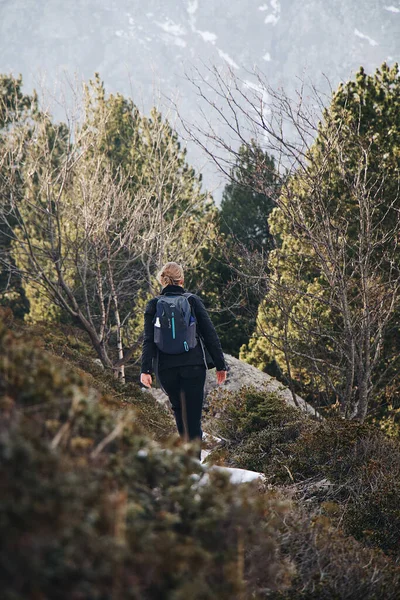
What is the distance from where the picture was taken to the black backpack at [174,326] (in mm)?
4383

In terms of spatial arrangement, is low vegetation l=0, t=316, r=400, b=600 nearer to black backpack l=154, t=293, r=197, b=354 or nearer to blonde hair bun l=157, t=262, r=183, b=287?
black backpack l=154, t=293, r=197, b=354

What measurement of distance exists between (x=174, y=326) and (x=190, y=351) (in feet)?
0.86

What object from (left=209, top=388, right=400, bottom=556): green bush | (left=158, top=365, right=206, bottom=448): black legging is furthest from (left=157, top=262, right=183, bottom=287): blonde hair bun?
(left=209, top=388, right=400, bottom=556): green bush

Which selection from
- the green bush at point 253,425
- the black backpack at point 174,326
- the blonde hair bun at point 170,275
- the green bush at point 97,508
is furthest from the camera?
the green bush at point 253,425

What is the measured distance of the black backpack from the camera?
4.38 m

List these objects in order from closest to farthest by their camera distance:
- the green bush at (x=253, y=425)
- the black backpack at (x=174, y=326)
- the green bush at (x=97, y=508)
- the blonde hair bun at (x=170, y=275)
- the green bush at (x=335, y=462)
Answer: the green bush at (x=97, y=508), the green bush at (x=335, y=462), the black backpack at (x=174, y=326), the blonde hair bun at (x=170, y=275), the green bush at (x=253, y=425)

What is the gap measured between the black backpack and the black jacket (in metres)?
0.10

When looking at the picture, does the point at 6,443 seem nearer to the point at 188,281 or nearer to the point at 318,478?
the point at 318,478

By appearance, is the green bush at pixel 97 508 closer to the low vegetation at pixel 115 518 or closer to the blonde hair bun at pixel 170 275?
the low vegetation at pixel 115 518

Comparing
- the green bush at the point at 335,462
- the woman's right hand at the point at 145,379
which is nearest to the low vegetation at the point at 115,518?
the green bush at the point at 335,462

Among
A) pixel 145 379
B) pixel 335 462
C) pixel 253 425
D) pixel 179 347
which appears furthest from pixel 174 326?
pixel 253 425

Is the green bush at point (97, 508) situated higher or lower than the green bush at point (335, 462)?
higher

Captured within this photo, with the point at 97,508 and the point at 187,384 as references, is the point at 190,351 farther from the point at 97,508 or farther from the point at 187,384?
the point at 97,508

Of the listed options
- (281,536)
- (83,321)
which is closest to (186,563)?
(281,536)
